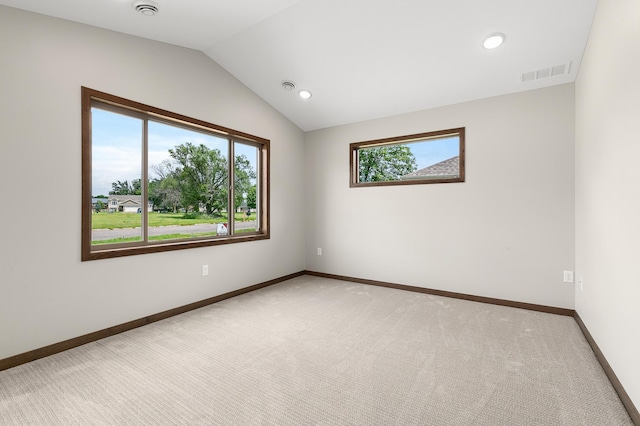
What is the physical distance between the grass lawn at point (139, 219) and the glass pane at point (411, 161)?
219 cm

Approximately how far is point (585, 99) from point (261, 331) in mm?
3462

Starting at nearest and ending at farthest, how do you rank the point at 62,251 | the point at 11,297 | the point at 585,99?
the point at 11,297 < the point at 62,251 < the point at 585,99

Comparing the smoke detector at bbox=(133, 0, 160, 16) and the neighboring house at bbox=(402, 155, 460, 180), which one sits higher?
the smoke detector at bbox=(133, 0, 160, 16)

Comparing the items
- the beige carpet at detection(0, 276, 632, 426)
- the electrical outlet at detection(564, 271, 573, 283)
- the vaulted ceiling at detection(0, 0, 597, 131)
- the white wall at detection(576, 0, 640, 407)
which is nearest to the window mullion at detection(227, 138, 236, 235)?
the vaulted ceiling at detection(0, 0, 597, 131)

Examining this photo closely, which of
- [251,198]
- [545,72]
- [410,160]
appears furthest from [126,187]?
[545,72]

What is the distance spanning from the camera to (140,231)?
3.00m

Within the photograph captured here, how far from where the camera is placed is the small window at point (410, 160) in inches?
147

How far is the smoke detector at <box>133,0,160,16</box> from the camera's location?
2.29 metres

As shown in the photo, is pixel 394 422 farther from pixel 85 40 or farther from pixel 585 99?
pixel 85 40

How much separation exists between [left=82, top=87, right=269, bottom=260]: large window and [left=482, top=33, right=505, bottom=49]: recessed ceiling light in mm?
2767

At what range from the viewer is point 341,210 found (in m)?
4.59

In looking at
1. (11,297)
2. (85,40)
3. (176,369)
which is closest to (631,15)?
(176,369)

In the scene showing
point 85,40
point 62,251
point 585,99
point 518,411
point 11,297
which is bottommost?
point 518,411

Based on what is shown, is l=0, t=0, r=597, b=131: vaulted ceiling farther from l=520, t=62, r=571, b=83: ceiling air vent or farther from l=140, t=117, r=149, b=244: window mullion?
l=140, t=117, r=149, b=244: window mullion
